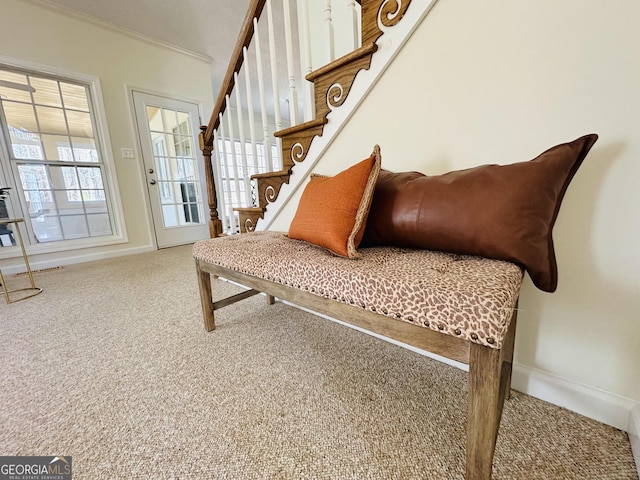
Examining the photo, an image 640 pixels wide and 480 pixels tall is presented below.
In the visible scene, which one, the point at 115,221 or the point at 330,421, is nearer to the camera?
the point at 330,421

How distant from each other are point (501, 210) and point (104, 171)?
3903 mm

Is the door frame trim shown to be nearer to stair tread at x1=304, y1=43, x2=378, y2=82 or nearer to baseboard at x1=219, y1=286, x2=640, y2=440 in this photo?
stair tread at x1=304, y1=43, x2=378, y2=82

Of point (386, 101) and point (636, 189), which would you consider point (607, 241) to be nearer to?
point (636, 189)

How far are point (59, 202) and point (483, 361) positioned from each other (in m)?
3.96

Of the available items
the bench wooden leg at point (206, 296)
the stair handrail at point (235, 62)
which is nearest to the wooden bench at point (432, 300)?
the bench wooden leg at point (206, 296)

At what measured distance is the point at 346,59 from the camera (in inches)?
44.8

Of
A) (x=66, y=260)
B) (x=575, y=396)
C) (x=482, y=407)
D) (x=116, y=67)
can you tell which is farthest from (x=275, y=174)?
(x=116, y=67)

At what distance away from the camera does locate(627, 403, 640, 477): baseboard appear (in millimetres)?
635

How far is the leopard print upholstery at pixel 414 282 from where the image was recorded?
0.48 m

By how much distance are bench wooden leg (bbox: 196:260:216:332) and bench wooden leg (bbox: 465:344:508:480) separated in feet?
3.82

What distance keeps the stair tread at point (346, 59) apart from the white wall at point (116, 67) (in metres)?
2.95

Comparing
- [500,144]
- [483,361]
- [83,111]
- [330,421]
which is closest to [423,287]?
[483,361]

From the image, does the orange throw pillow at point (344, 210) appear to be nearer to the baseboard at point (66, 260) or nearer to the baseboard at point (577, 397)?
the baseboard at point (577, 397)

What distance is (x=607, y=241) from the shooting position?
72 centimetres
